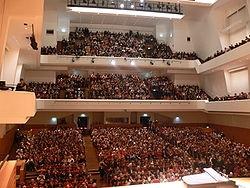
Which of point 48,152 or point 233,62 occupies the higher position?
point 233,62

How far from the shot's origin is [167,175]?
10188 millimetres

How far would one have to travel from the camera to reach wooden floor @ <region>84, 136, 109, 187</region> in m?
11.1

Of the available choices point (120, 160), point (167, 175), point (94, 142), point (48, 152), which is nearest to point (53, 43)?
point (94, 142)

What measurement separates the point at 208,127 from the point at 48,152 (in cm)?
1170

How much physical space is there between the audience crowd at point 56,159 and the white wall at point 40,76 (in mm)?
5042

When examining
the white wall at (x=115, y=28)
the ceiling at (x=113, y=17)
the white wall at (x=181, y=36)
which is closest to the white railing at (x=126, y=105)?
the white wall at (x=181, y=36)

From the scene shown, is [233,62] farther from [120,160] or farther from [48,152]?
[48,152]

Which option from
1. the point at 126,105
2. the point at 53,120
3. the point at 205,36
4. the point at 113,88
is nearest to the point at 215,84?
the point at 205,36

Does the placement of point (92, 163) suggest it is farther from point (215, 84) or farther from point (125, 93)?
point (215, 84)

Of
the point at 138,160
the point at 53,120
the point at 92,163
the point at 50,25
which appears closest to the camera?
the point at 138,160

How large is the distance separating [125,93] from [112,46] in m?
4.26

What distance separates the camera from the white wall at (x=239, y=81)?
16312 mm

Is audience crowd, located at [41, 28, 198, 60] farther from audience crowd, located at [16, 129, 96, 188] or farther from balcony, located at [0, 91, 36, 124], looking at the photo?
balcony, located at [0, 91, 36, 124]

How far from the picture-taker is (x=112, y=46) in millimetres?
20484
